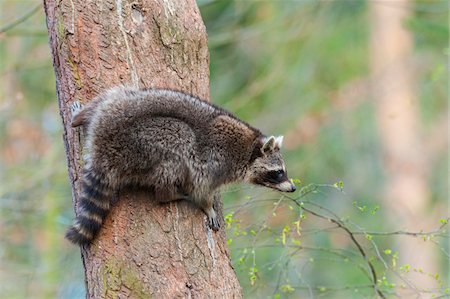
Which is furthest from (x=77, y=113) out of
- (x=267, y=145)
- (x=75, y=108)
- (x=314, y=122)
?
(x=314, y=122)

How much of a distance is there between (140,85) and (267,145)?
1076 millimetres

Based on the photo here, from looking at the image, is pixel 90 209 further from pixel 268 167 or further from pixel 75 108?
pixel 268 167

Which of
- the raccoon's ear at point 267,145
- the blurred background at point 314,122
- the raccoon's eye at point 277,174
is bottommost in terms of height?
the raccoon's eye at point 277,174

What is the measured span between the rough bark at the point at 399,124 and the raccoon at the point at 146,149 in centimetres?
968

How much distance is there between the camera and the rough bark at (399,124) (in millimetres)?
14062

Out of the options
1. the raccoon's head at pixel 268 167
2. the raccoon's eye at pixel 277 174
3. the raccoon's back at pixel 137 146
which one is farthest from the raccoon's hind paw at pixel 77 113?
the raccoon's eye at pixel 277 174

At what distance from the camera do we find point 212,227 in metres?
4.18

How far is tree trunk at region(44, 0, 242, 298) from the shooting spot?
12.5 ft

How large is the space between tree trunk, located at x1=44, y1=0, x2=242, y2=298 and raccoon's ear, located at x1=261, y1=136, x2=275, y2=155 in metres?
0.60

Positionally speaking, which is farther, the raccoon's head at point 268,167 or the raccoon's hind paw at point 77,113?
the raccoon's head at point 268,167

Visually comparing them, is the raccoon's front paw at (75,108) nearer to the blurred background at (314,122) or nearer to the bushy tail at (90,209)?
the bushy tail at (90,209)

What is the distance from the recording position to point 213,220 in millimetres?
4230

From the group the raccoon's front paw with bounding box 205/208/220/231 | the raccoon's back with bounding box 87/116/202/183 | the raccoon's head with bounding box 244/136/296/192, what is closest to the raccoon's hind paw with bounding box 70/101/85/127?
the raccoon's back with bounding box 87/116/202/183

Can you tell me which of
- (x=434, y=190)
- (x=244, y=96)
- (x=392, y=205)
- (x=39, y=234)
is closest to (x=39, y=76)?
(x=39, y=234)
